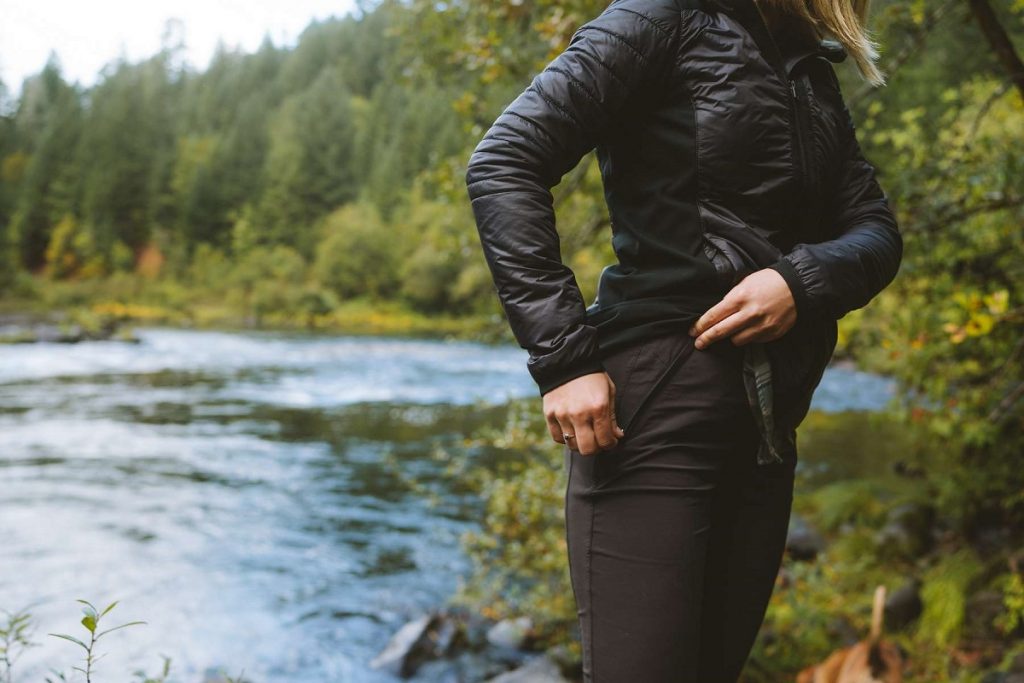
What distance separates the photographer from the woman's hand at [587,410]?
1.36 meters

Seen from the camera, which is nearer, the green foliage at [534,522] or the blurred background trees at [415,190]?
the blurred background trees at [415,190]

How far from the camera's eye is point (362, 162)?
2734 inches

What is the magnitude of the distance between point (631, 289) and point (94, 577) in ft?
21.7

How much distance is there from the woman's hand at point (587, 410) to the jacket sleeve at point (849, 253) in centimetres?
41

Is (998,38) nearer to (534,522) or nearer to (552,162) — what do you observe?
(552,162)

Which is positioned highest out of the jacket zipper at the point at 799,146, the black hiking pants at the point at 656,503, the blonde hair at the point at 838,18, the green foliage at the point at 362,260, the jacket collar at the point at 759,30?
the green foliage at the point at 362,260

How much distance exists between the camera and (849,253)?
1.54 metres

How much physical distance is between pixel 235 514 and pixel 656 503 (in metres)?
8.12

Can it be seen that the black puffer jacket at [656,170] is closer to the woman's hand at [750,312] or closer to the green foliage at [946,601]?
the woman's hand at [750,312]

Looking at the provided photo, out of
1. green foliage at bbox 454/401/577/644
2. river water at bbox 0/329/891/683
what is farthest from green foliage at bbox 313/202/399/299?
green foliage at bbox 454/401/577/644

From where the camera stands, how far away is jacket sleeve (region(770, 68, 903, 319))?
1465mm

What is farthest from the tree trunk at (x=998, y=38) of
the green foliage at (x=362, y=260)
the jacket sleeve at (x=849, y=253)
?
the green foliage at (x=362, y=260)

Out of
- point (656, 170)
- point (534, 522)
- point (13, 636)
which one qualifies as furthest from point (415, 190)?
point (656, 170)

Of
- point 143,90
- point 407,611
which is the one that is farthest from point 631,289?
point 143,90
